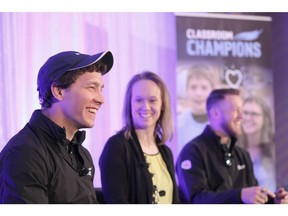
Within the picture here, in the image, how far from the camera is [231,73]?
379 centimetres

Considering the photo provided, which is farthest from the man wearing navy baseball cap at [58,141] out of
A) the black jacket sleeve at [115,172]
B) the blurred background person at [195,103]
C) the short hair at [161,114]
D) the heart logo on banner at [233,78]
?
the heart logo on banner at [233,78]

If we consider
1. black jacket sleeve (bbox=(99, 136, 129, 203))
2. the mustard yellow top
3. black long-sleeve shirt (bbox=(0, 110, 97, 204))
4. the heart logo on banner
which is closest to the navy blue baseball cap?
black long-sleeve shirt (bbox=(0, 110, 97, 204))

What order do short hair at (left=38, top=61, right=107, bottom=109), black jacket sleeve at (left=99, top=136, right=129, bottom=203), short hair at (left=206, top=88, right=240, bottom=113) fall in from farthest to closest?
short hair at (left=206, top=88, right=240, bottom=113), black jacket sleeve at (left=99, top=136, right=129, bottom=203), short hair at (left=38, top=61, right=107, bottom=109)

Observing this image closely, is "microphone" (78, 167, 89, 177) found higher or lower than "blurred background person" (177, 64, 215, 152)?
lower

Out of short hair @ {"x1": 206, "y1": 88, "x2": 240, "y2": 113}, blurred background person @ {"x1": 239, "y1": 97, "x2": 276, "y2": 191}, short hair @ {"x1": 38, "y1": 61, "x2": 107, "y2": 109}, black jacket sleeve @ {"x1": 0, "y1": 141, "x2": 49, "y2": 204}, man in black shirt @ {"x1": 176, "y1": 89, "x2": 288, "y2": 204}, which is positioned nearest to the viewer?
black jacket sleeve @ {"x1": 0, "y1": 141, "x2": 49, "y2": 204}

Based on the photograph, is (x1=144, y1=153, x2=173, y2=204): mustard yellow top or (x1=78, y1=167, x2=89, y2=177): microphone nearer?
(x1=78, y1=167, x2=89, y2=177): microphone

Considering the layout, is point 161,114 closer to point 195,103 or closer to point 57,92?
point 195,103

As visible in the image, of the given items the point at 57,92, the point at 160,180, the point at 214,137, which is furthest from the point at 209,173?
the point at 57,92

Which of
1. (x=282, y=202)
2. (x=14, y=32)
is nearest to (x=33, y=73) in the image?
(x=14, y=32)

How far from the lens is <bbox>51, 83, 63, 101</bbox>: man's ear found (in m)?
2.46

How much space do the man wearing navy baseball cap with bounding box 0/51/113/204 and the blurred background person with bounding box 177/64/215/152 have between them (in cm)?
115

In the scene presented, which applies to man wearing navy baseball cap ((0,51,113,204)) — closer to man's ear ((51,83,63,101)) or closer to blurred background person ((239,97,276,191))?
man's ear ((51,83,63,101))

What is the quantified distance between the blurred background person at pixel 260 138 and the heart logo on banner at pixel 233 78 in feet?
0.45

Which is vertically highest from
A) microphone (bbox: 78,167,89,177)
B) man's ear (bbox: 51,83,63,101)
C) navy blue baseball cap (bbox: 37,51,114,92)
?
navy blue baseball cap (bbox: 37,51,114,92)
